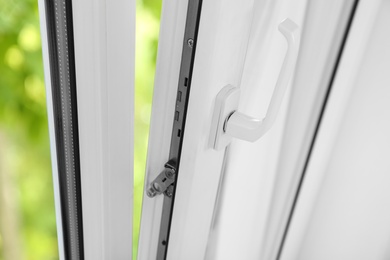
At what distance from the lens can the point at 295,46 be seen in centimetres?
71

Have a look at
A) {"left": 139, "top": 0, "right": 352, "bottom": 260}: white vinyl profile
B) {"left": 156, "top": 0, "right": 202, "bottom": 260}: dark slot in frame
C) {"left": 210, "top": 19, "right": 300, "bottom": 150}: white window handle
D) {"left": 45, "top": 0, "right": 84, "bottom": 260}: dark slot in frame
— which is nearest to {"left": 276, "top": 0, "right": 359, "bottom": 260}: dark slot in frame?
{"left": 139, "top": 0, "right": 352, "bottom": 260}: white vinyl profile

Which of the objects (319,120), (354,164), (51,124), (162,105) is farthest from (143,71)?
(354,164)

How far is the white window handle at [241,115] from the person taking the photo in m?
0.72

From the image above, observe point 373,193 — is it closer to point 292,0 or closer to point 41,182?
point 292,0

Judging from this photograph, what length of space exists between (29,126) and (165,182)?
9.8 inches

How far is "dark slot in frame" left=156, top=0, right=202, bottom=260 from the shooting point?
2.22 feet

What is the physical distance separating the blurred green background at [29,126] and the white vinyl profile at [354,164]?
514mm

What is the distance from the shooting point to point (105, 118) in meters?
0.73

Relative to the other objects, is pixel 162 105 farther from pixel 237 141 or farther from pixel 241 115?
pixel 237 141

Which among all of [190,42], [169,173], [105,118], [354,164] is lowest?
[354,164]

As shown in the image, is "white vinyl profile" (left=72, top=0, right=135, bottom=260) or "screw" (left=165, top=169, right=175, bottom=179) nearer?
"white vinyl profile" (left=72, top=0, right=135, bottom=260)

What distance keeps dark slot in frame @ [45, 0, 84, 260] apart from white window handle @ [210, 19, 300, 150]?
0.23 metres

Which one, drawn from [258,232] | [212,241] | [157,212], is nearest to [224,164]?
[157,212]

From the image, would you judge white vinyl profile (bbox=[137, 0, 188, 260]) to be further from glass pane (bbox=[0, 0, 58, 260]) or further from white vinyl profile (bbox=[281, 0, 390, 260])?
white vinyl profile (bbox=[281, 0, 390, 260])
